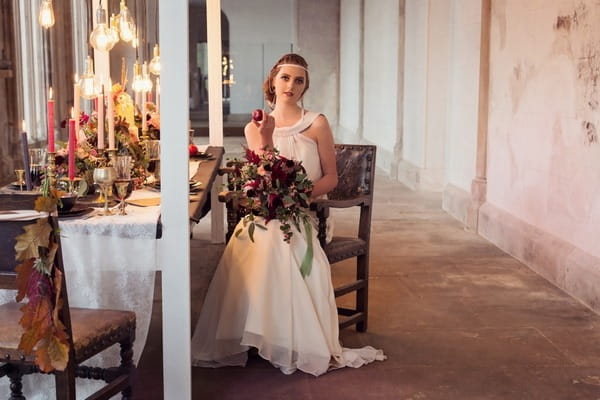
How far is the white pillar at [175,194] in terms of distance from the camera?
358 cm

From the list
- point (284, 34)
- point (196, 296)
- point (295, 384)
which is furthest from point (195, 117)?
point (295, 384)

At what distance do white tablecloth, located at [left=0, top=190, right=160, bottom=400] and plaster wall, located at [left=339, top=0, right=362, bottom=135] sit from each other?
44.1 ft

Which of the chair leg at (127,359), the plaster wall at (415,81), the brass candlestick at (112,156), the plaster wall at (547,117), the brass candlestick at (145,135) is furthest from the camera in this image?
the plaster wall at (415,81)

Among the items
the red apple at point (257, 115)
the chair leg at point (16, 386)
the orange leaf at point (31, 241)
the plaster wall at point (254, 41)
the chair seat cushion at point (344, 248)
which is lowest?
the chair leg at point (16, 386)

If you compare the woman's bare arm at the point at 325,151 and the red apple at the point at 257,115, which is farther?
the woman's bare arm at the point at 325,151

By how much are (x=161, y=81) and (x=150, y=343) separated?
6.07ft

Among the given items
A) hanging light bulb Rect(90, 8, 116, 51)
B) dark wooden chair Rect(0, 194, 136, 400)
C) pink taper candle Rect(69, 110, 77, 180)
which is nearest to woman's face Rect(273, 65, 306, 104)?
hanging light bulb Rect(90, 8, 116, 51)

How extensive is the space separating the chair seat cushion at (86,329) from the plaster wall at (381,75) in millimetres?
9916

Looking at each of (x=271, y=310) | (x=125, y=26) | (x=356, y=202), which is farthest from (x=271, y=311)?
(x=125, y=26)

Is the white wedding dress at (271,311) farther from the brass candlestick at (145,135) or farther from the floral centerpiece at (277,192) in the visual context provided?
the brass candlestick at (145,135)

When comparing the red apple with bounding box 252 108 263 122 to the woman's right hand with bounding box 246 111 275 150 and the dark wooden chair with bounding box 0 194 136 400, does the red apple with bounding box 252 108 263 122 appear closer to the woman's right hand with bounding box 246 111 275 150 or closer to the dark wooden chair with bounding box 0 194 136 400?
the woman's right hand with bounding box 246 111 275 150

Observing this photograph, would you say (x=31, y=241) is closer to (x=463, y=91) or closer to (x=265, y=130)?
(x=265, y=130)

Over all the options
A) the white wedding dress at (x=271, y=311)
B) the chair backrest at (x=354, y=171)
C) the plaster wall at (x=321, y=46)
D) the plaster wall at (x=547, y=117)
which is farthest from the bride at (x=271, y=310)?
the plaster wall at (x=321, y=46)

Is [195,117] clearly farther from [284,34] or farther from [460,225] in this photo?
[460,225]
